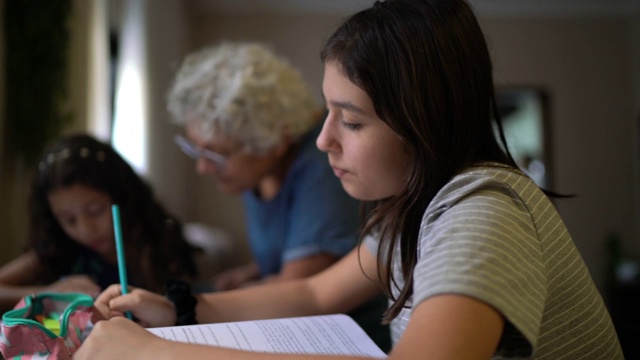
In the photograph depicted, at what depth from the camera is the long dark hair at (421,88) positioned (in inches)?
24.0

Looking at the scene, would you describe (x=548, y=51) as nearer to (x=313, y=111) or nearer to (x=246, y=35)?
(x=246, y=35)

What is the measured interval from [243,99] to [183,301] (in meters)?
Result: 0.64

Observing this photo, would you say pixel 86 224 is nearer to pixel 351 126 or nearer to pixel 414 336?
pixel 351 126

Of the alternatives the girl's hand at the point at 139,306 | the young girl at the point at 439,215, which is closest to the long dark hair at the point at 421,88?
the young girl at the point at 439,215

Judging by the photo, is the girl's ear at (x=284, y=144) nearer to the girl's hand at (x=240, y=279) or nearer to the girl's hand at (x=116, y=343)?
the girl's hand at (x=240, y=279)

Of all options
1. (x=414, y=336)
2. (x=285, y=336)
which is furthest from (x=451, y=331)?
(x=285, y=336)

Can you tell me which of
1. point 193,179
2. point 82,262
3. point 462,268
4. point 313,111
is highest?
point 462,268

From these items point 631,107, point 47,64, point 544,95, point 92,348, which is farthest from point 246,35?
point 92,348

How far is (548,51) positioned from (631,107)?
0.82m

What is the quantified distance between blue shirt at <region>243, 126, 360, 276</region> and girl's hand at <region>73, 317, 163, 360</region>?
2.02 feet

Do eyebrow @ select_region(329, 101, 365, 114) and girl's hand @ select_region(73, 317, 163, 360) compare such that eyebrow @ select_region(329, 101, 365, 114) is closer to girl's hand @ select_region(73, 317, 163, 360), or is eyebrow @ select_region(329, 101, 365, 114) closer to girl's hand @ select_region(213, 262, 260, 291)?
girl's hand @ select_region(73, 317, 163, 360)

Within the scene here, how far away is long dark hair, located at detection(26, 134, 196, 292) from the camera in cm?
102

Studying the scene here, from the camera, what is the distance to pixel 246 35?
425 centimetres

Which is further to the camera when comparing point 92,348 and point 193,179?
point 193,179
